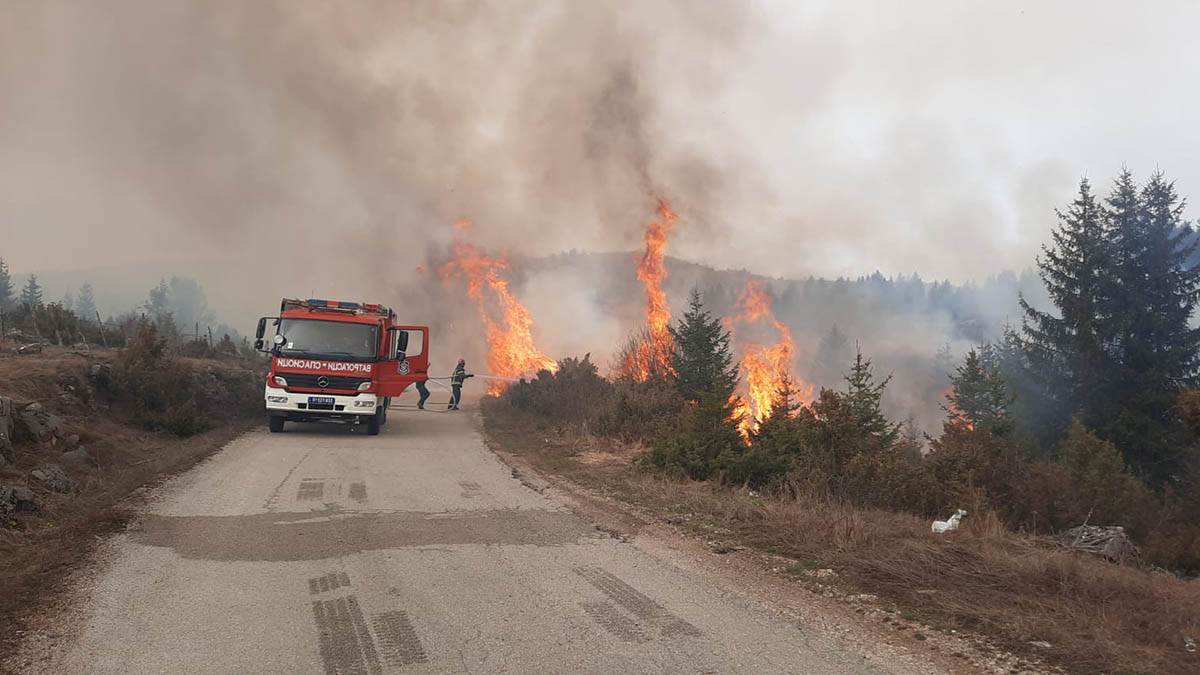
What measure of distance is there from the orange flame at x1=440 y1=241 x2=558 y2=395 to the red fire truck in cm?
1331

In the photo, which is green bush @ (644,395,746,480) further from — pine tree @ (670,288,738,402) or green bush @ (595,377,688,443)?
pine tree @ (670,288,738,402)

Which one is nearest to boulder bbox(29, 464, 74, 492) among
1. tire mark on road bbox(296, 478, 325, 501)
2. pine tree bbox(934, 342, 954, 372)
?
tire mark on road bbox(296, 478, 325, 501)

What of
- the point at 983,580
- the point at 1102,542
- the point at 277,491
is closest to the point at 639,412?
the point at 277,491

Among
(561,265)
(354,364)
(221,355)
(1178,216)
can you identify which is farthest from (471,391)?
(561,265)

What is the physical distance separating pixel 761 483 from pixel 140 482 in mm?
8905

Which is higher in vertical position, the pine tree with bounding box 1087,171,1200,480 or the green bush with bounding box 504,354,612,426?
the pine tree with bounding box 1087,171,1200,480

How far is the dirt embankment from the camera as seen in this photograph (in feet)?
19.2

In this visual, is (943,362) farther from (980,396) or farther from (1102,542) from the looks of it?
(1102,542)

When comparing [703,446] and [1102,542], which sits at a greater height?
[703,446]

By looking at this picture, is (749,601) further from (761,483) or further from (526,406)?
(526,406)

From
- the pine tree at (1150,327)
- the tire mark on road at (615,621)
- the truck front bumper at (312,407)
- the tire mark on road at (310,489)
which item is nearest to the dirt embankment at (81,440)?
the truck front bumper at (312,407)

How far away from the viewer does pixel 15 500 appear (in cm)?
703

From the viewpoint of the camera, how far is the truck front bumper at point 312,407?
14844 mm

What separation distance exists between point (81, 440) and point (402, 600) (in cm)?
899
